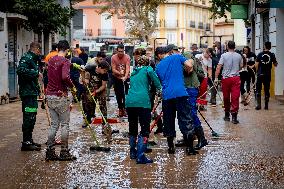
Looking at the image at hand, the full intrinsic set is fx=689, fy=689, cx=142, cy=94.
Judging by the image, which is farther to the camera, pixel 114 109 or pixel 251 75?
pixel 251 75

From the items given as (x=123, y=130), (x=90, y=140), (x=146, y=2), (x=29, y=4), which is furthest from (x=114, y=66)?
(x=146, y=2)

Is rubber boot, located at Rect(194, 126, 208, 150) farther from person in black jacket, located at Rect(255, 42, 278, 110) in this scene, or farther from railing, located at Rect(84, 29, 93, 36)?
railing, located at Rect(84, 29, 93, 36)

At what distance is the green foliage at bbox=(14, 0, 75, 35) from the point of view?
2620 centimetres

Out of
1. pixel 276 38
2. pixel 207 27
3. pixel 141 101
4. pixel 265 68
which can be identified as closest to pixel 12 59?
pixel 276 38

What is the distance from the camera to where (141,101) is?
10.9 m

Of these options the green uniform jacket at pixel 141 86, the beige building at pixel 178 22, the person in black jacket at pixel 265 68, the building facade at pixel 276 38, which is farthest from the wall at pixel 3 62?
the beige building at pixel 178 22

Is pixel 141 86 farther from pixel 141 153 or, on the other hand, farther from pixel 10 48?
pixel 10 48

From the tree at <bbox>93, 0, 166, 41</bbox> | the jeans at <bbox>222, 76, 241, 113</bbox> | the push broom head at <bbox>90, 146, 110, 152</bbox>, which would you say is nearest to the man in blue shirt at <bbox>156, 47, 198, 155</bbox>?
the push broom head at <bbox>90, 146, 110, 152</bbox>

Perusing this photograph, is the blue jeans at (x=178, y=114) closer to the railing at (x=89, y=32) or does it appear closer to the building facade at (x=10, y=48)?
the building facade at (x=10, y=48)

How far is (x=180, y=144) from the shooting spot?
1266 cm

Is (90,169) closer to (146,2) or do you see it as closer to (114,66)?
(114,66)

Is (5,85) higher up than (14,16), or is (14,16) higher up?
(14,16)

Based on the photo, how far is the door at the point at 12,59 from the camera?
25016 mm

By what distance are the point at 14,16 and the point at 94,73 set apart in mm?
10539
